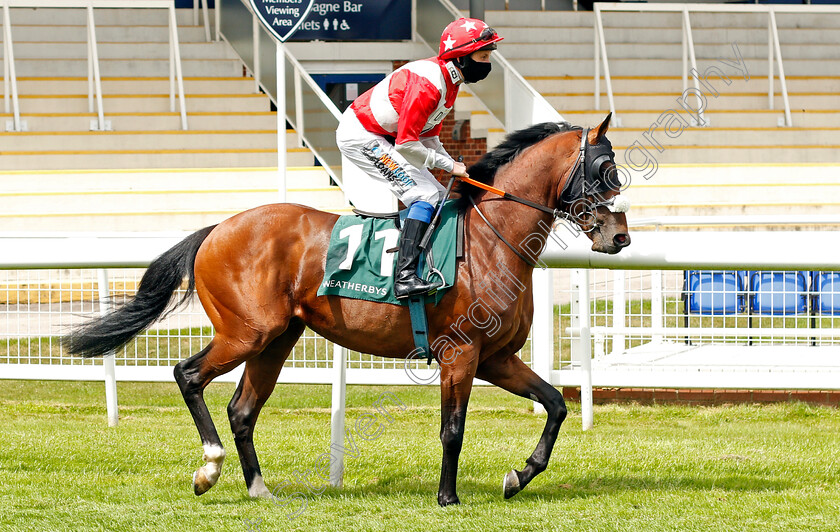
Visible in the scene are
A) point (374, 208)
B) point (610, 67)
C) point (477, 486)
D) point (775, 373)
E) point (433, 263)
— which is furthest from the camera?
point (610, 67)

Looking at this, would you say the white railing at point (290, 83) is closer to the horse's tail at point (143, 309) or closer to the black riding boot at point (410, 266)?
the horse's tail at point (143, 309)

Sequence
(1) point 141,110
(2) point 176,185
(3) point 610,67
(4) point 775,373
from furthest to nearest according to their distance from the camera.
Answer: (3) point 610,67 → (1) point 141,110 → (2) point 176,185 → (4) point 775,373

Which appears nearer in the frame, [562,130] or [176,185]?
[562,130]

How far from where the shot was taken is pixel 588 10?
17.4 m

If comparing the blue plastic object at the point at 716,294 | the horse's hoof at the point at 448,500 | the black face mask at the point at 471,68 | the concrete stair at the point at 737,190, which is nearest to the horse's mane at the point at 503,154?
the black face mask at the point at 471,68

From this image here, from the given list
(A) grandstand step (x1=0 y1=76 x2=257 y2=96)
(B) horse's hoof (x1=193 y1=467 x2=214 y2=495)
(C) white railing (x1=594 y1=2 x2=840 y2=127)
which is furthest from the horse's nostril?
(A) grandstand step (x1=0 y1=76 x2=257 y2=96)

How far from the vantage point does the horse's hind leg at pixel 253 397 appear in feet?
14.8

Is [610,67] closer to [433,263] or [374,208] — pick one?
[374,208]

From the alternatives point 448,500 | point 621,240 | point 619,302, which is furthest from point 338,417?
point 619,302

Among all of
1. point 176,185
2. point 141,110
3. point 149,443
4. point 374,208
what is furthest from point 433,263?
point 141,110

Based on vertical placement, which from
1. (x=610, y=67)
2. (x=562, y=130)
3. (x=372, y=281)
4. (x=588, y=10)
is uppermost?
(x=588, y=10)

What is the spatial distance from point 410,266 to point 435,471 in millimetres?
1228

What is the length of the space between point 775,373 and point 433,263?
3.14 m

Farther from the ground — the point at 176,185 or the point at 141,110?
the point at 141,110
